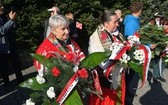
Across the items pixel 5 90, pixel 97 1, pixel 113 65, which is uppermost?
pixel 113 65

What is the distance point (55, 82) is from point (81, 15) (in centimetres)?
689

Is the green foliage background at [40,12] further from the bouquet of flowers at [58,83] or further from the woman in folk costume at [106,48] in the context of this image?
the bouquet of flowers at [58,83]

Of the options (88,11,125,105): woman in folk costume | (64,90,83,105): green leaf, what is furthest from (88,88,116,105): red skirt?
(64,90,83,105): green leaf

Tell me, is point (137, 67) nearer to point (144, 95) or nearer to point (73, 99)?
point (73, 99)

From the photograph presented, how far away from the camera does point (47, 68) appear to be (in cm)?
399

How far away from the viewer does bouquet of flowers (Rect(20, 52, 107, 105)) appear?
3863mm

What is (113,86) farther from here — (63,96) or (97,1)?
(97,1)

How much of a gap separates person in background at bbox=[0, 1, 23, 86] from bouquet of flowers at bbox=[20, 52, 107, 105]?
11.1ft

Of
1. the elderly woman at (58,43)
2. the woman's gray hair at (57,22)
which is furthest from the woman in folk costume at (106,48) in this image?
the woman's gray hair at (57,22)

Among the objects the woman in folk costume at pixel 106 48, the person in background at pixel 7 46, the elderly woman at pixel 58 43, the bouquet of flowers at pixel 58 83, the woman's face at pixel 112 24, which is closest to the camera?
the bouquet of flowers at pixel 58 83

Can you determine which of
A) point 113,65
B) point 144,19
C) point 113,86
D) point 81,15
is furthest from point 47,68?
point 144,19

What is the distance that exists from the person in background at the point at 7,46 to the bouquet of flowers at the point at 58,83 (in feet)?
11.1

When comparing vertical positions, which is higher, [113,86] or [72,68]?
[72,68]

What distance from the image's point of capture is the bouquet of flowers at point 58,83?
386 centimetres
